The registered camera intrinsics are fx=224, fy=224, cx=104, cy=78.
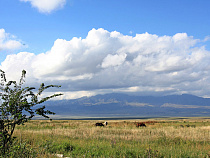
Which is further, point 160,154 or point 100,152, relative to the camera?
point 100,152

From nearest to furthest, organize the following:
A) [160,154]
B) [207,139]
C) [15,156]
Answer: [15,156] → [160,154] → [207,139]

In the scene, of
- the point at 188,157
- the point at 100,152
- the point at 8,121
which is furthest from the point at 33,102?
the point at 188,157

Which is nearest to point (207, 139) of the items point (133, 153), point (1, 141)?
point (133, 153)

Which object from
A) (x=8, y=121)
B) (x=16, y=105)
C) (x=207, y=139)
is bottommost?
(x=207, y=139)

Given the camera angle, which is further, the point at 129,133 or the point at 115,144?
the point at 129,133

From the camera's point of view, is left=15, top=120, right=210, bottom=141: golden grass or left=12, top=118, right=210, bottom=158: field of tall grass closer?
left=12, top=118, right=210, bottom=158: field of tall grass

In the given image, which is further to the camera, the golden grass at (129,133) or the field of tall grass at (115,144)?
the golden grass at (129,133)

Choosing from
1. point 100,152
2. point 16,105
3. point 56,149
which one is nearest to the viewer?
point 16,105

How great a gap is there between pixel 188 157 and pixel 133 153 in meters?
2.56

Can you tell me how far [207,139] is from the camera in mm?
17641

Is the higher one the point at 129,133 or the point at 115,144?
the point at 115,144

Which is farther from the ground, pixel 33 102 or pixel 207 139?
pixel 33 102

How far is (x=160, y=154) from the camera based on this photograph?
10.3 m

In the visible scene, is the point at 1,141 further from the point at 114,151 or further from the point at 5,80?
the point at 114,151
